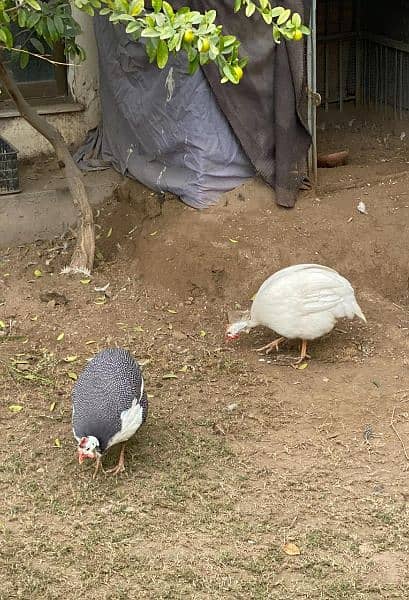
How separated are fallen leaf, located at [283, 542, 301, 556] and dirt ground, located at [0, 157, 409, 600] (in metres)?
0.03

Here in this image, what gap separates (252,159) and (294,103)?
565mm

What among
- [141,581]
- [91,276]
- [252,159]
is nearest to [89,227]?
[91,276]

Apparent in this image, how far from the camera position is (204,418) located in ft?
18.1

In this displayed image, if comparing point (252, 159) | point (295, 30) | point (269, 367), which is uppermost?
point (295, 30)

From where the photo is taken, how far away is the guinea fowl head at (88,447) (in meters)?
4.71

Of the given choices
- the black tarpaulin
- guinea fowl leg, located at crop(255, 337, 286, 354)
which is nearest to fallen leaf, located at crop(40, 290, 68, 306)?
the black tarpaulin

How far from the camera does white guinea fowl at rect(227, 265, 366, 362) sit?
582cm

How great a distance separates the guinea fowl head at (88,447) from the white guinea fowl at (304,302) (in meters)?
1.68

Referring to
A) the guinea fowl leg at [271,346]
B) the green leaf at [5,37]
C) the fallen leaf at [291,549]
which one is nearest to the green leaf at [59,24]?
the green leaf at [5,37]

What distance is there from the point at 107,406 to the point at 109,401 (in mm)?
30

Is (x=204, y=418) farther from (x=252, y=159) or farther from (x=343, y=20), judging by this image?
(x=343, y=20)

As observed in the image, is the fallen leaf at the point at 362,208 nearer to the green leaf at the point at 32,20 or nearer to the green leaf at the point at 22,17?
the green leaf at the point at 32,20

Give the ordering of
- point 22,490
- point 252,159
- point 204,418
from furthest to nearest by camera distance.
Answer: point 252,159 < point 204,418 < point 22,490

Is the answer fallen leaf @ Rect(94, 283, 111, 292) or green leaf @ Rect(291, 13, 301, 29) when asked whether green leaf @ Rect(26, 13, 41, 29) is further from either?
fallen leaf @ Rect(94, 283, 111, 292)
